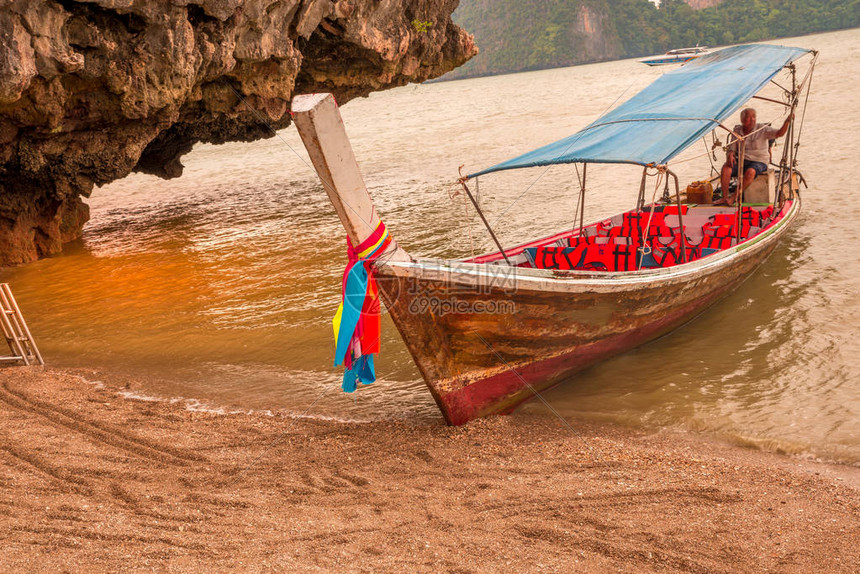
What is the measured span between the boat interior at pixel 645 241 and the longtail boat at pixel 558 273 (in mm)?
17

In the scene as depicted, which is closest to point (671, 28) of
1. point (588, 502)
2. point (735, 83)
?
point (735, 83)

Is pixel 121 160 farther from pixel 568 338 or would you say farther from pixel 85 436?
pixel 568 338

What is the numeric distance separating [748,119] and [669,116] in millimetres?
2574

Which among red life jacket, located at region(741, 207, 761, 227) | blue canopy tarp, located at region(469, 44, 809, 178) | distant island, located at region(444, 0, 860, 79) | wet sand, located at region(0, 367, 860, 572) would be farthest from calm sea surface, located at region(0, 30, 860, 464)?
distant island, located at region(444, 0, 860, 79)

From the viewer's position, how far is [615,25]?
8238cm

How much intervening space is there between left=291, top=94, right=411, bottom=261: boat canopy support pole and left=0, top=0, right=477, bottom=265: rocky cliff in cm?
437

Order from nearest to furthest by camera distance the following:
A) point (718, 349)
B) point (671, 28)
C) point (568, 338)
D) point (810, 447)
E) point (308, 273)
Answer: point (810, 447) < point (568, 338) < point (718, 349) < point (308, 273) < point (671, 28)

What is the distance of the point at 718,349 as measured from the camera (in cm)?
605

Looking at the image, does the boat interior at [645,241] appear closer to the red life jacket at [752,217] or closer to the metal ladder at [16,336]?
the red life jacket at [752,217]

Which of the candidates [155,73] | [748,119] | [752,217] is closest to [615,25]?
[748,119]

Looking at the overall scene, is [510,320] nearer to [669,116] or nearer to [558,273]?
[558,273]

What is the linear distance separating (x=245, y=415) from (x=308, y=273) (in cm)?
431

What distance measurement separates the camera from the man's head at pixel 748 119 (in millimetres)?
7867

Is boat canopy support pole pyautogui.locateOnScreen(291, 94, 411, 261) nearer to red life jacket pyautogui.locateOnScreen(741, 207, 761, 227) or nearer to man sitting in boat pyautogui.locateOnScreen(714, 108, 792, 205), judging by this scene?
red life jacket pyautogui.locateOnScreen(741, 207, 761, 227)
